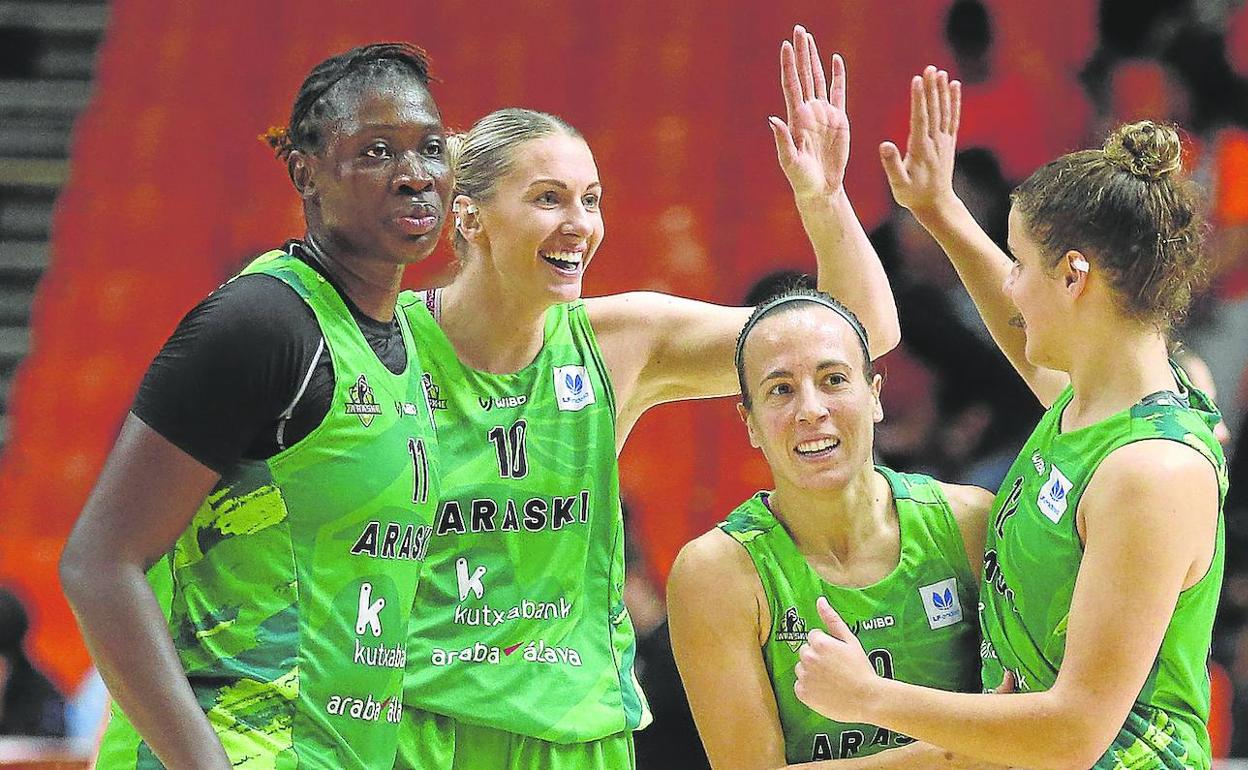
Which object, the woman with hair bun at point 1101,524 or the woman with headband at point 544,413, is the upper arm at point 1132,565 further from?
the woman with headband at point 544,413

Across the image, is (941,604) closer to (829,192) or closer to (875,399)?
(875,399)

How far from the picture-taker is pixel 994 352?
5930 millimetres

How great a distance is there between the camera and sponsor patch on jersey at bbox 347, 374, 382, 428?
2373 mm

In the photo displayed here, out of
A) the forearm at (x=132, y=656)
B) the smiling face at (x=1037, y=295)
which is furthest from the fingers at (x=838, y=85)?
the forearm at (x=132, y=656)

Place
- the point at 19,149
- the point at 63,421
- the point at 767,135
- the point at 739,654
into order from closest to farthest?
the point at 739,654 < the point at 63,421 < the point at 767,135 < the point at 19,149

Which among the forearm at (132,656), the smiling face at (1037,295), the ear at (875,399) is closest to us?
the forearm at (132,656)

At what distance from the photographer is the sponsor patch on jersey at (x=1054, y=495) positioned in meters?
2.59

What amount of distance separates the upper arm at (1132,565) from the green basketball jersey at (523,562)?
96cm

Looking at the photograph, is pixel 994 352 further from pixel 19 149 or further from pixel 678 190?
pixel 19 149

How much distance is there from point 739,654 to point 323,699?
82 centimetres

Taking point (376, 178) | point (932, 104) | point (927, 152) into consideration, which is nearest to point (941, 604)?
point (927, 152)

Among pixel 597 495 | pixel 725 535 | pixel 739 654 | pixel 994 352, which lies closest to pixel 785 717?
pixel 739 654

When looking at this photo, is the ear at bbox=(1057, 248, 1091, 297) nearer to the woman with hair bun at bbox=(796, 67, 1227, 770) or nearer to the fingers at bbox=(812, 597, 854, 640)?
the woman with hair bun at bbox=(796, 67, 1227, 770)

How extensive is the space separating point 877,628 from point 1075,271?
0.73 m
